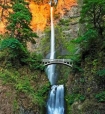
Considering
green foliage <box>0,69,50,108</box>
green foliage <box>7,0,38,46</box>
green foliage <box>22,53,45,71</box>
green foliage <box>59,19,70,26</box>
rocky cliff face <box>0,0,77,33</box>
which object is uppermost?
rocky cliff face <box>0,0,77,33</box>

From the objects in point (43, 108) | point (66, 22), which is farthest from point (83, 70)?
point (66, 22)

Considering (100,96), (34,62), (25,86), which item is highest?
(34,62)

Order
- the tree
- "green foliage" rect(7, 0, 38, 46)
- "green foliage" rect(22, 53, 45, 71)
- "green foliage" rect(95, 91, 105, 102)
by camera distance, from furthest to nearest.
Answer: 1. "green foliage" rect(22, 53, 45, 71)
2. "green foliage" rect(7, 0, 38, 46)
3. the tree
4. "green foliage" rect(95, 91, 105, 102)

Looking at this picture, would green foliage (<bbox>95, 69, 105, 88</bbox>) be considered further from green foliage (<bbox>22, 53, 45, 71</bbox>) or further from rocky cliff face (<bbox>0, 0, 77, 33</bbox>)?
rocky cliff face (<bbox>0, 0, 77, 33</bbox>)

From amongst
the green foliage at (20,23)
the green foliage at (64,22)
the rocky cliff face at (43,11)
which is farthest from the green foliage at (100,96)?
the rocky cliff face at (43,11)

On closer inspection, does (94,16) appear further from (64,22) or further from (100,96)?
(64,22)

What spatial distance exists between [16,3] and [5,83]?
435 inches

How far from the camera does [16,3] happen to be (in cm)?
3791

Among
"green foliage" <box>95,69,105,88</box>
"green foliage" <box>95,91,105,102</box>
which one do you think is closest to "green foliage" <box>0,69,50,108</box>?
"green foliage" <box>95,91,105,102</box>

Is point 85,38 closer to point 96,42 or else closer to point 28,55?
point 96,42

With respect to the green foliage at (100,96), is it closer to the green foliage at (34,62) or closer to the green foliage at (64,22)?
the green foliage at (34,62)

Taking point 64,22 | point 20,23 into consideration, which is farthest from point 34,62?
point 64,22

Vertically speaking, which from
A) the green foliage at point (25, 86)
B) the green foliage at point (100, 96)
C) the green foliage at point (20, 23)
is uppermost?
the green foliage at point (20, 23)

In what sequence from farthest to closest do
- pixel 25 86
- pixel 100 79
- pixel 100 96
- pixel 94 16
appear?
pixel 94 16
pixel 25 86
pixel 100 79
pixel 100 96
